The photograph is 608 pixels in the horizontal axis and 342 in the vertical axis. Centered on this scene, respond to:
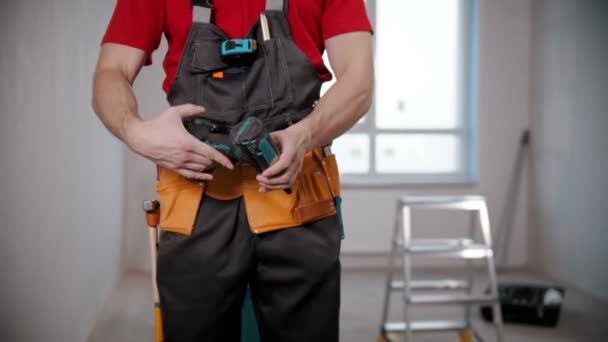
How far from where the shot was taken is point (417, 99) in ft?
17.2

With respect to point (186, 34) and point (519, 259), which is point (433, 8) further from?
point (186, 34)

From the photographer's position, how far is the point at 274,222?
1.03m

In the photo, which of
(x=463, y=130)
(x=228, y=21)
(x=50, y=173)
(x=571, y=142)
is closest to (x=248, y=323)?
(x=228, y=21)

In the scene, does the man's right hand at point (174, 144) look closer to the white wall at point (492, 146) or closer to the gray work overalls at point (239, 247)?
the gray work overalls at point (239, 247)

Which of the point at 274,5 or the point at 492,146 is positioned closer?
the point at 274,5

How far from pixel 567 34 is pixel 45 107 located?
404 centimetres

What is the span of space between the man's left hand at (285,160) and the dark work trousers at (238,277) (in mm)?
155

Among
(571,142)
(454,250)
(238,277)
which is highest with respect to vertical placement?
(571,142)

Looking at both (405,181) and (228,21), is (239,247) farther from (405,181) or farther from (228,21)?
(405,181)

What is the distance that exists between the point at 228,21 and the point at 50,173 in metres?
1.42

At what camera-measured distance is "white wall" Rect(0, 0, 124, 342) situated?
5.57 ft

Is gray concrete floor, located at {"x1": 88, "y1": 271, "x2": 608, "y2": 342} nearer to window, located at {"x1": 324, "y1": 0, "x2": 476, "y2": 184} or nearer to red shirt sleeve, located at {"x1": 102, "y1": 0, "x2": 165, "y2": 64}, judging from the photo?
window, located at {"x1": 324, "y1": 0, "x2": 476, "y2": 184}

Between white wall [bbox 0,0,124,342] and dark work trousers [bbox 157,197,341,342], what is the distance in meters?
0.84

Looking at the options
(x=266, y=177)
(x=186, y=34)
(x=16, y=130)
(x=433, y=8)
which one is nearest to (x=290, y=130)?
(x=266, y=177)
